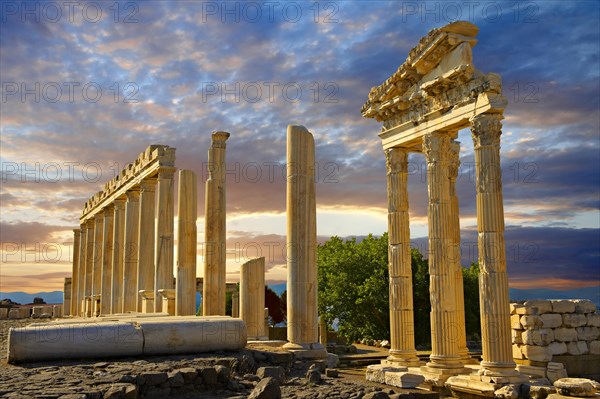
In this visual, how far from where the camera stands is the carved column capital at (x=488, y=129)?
67.5 feet

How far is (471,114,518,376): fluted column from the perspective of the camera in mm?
20016

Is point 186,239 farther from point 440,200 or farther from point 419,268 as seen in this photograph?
point 419,268

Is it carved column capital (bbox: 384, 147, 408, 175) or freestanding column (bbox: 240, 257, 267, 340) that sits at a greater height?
carved column capital (bbox: 384, 147, 408, 175)

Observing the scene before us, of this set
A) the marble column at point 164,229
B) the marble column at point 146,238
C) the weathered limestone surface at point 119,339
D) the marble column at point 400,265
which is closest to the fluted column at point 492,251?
the marble column at point 400,265

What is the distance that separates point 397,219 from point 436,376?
20.4ft

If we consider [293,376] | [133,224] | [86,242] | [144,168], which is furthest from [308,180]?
[86,242]

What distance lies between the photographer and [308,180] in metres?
17.5

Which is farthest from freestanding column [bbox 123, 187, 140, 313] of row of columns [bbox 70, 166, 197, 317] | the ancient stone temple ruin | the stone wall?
the stone wall

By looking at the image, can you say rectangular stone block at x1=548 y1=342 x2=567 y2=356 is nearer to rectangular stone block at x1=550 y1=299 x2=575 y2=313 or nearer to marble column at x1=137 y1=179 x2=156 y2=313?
rectangular stone block at x1=550 y1=299 x2=575 y2=313

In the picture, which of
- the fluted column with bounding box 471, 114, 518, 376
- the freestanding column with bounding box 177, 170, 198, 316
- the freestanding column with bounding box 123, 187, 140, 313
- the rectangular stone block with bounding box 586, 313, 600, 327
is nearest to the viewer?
the fluted column with bounding box 471, 114, 518, 376

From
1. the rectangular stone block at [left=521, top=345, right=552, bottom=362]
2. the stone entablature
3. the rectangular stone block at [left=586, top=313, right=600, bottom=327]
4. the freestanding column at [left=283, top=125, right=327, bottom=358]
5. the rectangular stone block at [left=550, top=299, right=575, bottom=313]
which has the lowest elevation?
the rectangular stone block at [left=521, top=345, right=552, bottom=362]

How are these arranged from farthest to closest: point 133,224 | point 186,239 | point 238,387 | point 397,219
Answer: point 133,224
point 186,239
point 397,219
point 238,387

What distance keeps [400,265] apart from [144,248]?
13.6 meters

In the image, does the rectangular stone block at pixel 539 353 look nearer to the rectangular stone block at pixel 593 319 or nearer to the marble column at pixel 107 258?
the rectangular stone block at pixel 593 319
